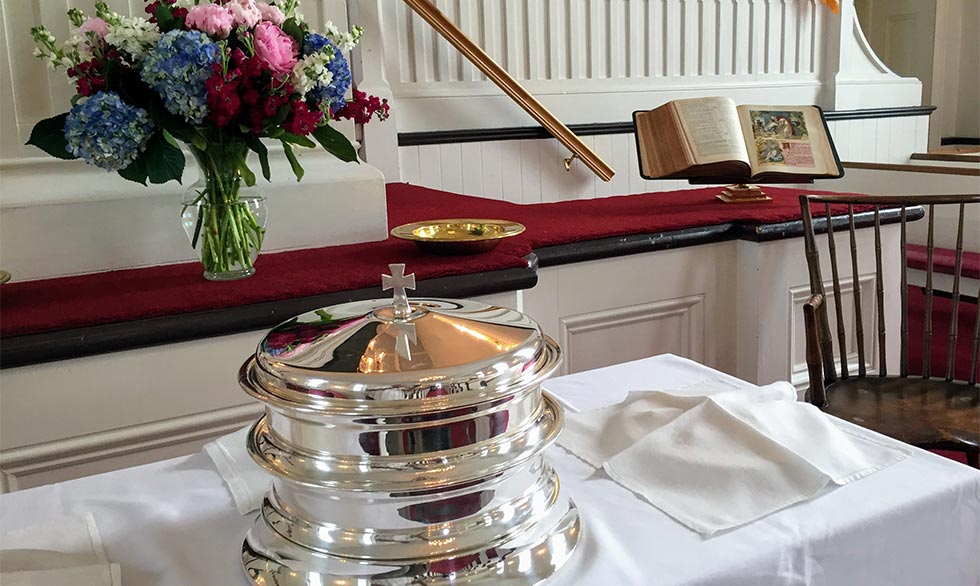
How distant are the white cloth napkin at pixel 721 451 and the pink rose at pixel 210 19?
853 mm

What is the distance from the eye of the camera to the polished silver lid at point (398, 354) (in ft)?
1.98

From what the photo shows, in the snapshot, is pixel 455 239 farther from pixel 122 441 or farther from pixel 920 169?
pixel 920 169

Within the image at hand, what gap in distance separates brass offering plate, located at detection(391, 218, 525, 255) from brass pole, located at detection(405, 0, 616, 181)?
48.3 inches

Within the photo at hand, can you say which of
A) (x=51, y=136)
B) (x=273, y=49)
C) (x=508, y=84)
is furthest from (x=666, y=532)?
(x=508, y=84)

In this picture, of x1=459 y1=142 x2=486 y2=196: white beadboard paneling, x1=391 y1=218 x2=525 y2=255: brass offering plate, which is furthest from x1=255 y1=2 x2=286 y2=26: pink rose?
x1=459 y1=142 x2=486 y2=196: white beadboard paneling

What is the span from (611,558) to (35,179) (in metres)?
1.44

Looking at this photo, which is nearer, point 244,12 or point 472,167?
point 244,12

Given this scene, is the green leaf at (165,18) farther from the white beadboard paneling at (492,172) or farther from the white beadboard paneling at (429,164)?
the white beadboard paneling at (492,172)

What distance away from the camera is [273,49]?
1367 mm

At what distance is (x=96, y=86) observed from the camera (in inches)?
54.3

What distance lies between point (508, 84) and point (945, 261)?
6.18 ft

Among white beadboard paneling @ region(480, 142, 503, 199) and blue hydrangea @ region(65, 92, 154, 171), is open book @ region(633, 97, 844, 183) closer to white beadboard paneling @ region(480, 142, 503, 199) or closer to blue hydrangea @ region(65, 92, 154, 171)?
white beadboard paneling @ region(480, 142, 503, 199)

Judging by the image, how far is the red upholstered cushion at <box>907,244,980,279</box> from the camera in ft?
10.5

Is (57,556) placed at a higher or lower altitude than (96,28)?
lower
